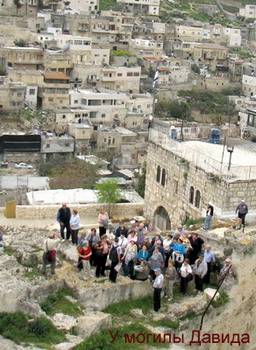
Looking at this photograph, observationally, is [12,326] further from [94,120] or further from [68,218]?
[94,120]

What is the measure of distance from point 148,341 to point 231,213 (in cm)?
591

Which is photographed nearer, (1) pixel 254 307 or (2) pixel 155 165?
(1) pixel 254 307

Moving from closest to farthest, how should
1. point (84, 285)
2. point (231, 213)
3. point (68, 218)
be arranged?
point (84, 285)
point (68, 218)
point (231, 213)

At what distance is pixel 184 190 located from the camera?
17.0 metres

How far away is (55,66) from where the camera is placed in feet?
189

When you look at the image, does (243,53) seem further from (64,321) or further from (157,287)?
(64,321)

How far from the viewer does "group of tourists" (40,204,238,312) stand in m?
11.0

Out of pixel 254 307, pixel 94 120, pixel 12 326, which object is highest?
pixel 12 326

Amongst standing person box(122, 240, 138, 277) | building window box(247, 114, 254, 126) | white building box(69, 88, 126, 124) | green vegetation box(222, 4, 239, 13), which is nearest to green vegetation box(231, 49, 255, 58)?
green vegetation box(222, 4, 239, 13)

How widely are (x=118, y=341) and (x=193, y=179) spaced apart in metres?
7.40

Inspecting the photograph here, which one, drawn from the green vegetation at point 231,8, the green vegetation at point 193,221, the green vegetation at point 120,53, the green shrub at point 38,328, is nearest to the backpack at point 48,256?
the green shrub at point 38,328

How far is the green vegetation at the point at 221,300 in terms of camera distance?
11258mm

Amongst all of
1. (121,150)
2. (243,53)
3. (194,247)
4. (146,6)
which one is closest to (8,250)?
(194,247)

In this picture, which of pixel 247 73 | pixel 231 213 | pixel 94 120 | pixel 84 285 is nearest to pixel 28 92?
pixel 94 120
